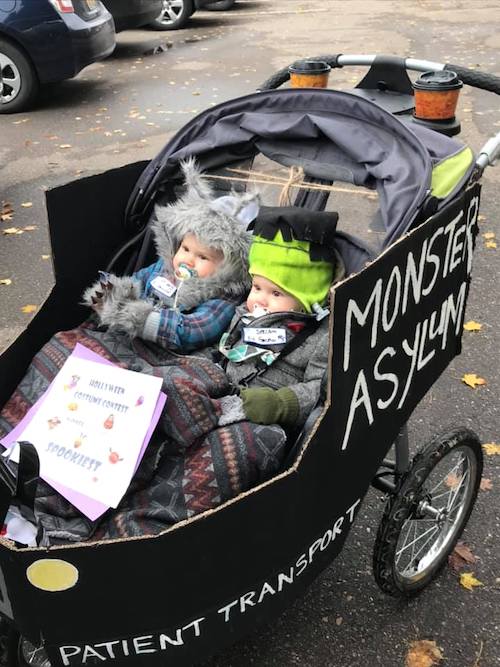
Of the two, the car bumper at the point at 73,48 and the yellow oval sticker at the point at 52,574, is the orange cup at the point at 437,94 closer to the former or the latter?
the yellow oval sticker at the point at 52,574

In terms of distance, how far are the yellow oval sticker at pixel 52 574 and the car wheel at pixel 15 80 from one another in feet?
21.5

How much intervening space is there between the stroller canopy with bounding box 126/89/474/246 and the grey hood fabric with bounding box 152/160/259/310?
113 mm

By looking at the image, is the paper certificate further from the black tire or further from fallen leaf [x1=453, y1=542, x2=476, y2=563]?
fallen leaf [x1=453, y1=542, x2=476, y2=563]

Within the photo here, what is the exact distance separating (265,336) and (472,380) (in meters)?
1.69

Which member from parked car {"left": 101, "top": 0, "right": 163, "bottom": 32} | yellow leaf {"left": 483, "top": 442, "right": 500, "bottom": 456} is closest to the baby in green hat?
yellow leaf {"left": 483, "top": 442, "right": 500, "bottom": 456}

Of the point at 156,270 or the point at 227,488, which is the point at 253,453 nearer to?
the point at 227,488

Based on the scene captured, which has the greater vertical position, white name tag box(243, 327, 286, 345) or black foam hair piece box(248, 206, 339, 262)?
black foam hair piece box(248, 206, 339, 262)

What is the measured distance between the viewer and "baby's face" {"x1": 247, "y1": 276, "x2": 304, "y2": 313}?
7.39ft

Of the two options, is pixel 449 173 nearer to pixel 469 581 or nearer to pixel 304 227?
pixel 304 227

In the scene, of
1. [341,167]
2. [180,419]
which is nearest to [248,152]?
[341,167]

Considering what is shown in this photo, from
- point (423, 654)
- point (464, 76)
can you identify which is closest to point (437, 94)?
point (464, 76)

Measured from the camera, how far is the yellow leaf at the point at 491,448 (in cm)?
305

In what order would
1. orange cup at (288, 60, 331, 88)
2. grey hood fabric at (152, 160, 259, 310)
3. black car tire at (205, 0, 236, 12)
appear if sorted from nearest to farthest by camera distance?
grey hood fabric at (152, 160, 259, 310)
orange cup at (288, 60, 331, 88)
black car tire at (205, 0, 236, 12)

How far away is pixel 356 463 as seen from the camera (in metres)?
1.83
